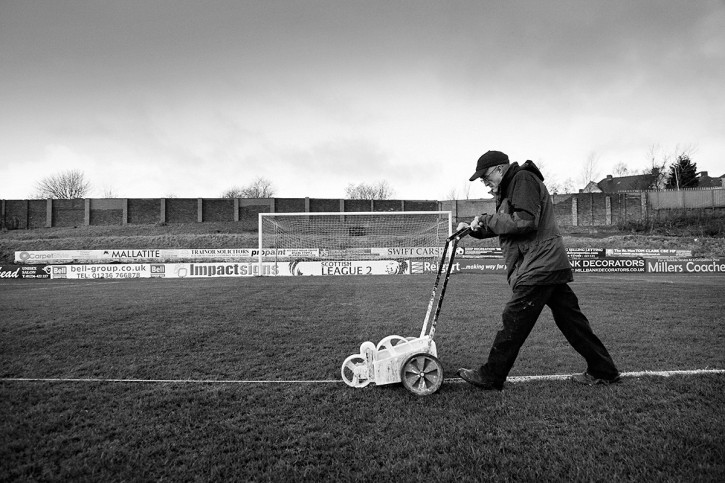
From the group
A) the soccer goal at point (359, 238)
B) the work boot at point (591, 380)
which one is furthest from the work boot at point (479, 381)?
the soccer goal at point (359, 238)

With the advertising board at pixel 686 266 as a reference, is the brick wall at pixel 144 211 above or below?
above

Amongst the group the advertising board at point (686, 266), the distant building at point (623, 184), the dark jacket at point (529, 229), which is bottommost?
the advertising board at point (686, 266)

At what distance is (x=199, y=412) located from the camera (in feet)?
9.97

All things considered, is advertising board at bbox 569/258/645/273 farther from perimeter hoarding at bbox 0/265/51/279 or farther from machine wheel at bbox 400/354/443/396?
perimeter hoarding at bbox 0/265/51/279

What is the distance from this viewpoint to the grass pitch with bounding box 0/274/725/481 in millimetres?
2248

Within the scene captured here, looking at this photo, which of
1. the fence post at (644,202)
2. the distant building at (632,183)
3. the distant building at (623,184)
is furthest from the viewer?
the distant building at (623,184)

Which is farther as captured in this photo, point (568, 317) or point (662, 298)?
point (662, 298)

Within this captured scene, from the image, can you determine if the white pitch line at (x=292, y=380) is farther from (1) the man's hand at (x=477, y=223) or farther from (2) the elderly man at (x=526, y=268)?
(1) the man's hand at (x=477, y=223)

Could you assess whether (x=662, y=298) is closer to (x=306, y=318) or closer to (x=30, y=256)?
(x=306, y=318)

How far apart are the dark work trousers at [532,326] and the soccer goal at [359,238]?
20.7m

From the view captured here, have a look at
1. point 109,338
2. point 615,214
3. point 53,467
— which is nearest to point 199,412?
point 53,467

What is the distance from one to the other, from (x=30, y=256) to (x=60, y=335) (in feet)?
97.5

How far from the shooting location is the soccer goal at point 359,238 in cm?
2520

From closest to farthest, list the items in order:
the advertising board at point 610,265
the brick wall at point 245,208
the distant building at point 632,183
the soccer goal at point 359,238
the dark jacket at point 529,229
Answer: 1. the dark jacket at point 529,229
2. the advertising board at point 610,265
3. the soccer goal at point 359,238
4. the brick wall at point 245,208
5. the distant building at point 632,183
